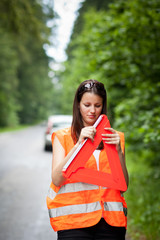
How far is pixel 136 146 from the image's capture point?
530cm

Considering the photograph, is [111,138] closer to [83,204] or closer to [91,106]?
[91,106]

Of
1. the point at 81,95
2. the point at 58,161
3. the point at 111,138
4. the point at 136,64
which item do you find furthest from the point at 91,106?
the point at 136,64

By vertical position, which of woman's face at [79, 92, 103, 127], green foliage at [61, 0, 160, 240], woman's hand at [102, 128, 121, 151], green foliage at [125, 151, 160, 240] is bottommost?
green foliage at [125, 151, 160, 240]

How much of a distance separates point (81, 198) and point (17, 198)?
15.3 ft

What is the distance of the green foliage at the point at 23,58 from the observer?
18.9ft

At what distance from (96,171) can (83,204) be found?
0.23 m

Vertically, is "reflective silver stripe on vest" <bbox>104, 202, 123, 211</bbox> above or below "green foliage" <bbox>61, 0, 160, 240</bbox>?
below

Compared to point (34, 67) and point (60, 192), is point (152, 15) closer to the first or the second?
point (60, 192)

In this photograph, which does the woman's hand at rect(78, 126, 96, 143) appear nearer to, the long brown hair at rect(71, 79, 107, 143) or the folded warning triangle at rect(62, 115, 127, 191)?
the folded warning triangle at rect(62, 115, 127, 191)

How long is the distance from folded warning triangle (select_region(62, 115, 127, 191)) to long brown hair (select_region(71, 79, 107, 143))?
0.71ft

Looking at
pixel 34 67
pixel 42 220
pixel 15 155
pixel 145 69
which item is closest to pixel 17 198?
pixel 42 220

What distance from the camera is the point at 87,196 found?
1632 millimetres

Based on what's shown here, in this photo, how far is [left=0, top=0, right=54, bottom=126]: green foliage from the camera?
5.76 metres

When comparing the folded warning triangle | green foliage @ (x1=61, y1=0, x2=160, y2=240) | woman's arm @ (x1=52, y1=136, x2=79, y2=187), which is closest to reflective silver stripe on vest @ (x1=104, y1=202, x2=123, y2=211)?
the folded warning triangle
